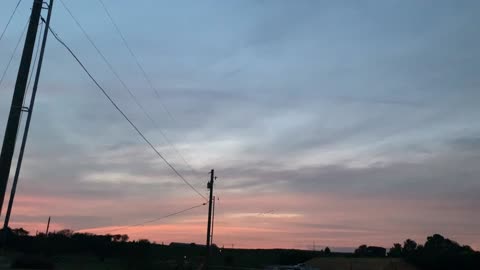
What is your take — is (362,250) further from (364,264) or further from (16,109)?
(16,109)

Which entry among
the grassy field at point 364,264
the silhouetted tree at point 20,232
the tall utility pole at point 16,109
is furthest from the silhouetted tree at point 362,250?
the tall utility pole at point 16,109

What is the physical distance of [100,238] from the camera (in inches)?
4978

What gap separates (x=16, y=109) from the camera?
51.5 feet

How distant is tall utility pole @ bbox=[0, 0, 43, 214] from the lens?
1538 centimetres

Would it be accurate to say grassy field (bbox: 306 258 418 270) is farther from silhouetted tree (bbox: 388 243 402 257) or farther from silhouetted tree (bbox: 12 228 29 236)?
silhouetted tree (bbox: 12 228 29 236)

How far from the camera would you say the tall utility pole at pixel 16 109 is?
15.4 metres

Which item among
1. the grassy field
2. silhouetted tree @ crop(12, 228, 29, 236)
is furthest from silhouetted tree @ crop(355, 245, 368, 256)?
silhouetted tree @ crop(12, 228, 29, 236)

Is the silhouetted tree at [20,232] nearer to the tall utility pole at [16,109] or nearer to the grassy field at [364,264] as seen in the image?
the grassy field at [364,264]

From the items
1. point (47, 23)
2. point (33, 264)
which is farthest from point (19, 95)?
point (33, 264)

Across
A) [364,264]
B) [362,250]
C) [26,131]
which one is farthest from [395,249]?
[26,131]

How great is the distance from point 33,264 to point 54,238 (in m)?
71.5

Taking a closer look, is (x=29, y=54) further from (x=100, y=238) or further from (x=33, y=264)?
(x=100, y=238)

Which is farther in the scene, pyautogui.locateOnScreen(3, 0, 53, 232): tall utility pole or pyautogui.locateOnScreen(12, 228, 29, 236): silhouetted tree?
pyautogui.locateOnScreen(12, 228, 29, 236): silhouetted tree

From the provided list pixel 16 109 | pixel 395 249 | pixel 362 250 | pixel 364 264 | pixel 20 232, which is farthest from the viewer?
pixel 362 250
